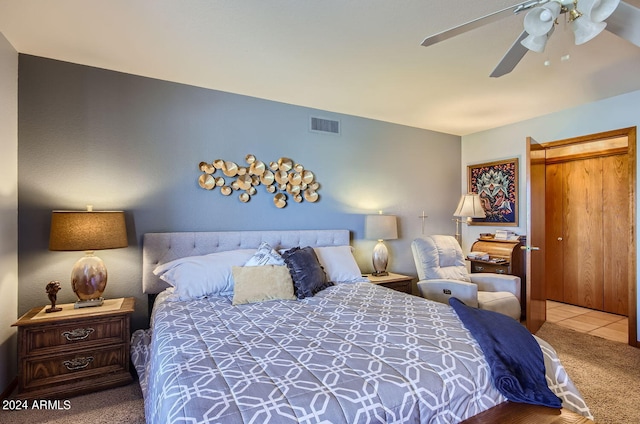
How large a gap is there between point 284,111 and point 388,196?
69.2 inches

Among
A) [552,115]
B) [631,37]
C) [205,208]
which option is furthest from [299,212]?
[552,115]

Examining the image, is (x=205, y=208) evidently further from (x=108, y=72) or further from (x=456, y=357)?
(x=456, y=357)

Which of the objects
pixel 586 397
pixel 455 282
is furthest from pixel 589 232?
pixel 586 397

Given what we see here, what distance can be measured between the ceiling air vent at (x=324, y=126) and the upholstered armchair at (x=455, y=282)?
1.64 meters

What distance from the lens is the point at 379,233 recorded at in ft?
12.2

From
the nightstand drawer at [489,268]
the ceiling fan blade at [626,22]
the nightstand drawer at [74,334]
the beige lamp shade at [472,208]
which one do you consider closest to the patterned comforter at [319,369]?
the nightstand drawer at [74,334]

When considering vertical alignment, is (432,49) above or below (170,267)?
above

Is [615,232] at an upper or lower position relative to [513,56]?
lower

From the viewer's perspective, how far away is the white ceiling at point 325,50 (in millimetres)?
1943

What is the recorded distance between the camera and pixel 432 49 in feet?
7.85

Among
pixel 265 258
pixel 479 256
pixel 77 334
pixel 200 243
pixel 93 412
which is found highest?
pixel 200 243

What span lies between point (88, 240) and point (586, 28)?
126 inches

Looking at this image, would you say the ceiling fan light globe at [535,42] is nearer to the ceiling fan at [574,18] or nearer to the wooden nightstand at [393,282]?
the ceiling fan at [574,18]

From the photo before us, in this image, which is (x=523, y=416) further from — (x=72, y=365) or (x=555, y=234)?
(x=555, y=234)
